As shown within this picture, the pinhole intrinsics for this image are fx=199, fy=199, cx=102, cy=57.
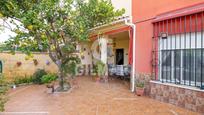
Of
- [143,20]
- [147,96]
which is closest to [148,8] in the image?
[143,20]

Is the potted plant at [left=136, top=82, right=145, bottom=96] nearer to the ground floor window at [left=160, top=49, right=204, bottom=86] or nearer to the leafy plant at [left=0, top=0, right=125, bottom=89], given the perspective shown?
the ground floor window at [left=160, top=49, right=204, bottom=86]

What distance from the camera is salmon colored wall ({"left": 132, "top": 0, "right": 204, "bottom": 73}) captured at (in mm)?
9109

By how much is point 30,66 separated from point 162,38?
11257 mm

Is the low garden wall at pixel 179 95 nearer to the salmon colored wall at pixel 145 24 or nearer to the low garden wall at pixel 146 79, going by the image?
the low garden wall at pixel 146 79

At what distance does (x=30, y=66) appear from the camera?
16.2 m

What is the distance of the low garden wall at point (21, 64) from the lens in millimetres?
14738

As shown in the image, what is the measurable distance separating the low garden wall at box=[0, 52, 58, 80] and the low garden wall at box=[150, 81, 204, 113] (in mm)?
10430

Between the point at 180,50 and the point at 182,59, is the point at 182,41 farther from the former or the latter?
the point at 182,59

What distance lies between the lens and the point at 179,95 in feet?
25.9

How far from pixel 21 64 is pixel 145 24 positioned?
10.4 metres

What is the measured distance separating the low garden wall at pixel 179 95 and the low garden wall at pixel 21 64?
10.4 meters

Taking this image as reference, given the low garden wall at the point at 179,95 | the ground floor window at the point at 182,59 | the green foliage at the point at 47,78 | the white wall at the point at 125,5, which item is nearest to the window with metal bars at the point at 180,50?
the ground floor window at the point at 182,59

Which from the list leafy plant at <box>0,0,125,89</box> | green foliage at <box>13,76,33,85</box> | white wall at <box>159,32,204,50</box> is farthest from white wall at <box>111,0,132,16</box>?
green foliage at <box>13,76,33,85</box>

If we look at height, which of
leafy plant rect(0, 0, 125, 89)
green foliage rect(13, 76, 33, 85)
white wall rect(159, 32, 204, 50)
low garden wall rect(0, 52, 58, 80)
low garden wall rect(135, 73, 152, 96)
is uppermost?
→ leafy plant rect(0, 0, 125, 89)
